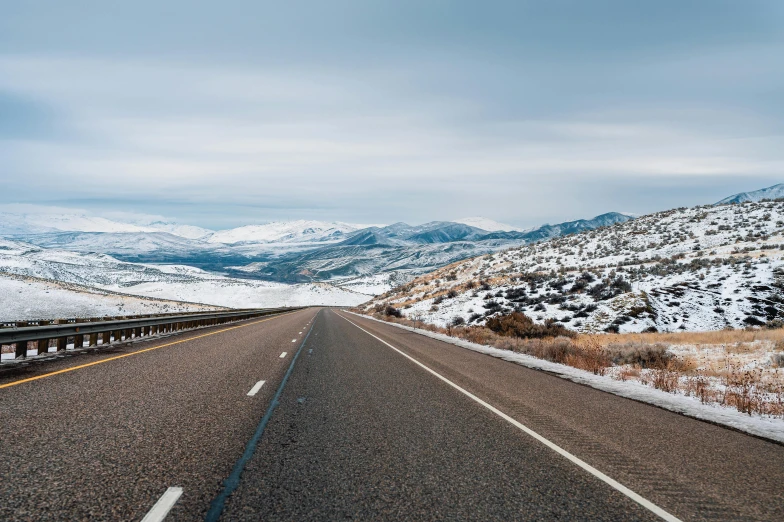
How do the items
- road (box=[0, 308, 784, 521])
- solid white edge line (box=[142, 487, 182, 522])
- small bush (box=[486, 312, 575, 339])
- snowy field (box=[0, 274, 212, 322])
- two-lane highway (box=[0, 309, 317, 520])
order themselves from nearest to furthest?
1. solid white edge line (box=[142, 487, 182, 522])
2. two-lane highway (box=[0, 309, 317, 520])
3. road (box=[0, 308, 784, 521])
4. small bush (box=[486, 312, 575, 339])
5. snowy field (box=[0, 274, 212, 322])

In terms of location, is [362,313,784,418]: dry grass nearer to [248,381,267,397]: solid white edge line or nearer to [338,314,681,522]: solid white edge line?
[338,314,681,522]: solid white edge line

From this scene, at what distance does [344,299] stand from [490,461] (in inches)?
5726

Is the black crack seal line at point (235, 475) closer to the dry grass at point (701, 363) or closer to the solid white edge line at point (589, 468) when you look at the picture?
the solid white edge line at point (589, 468)

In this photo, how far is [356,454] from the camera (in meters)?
5.52

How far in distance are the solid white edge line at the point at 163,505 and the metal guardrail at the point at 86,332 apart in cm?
937

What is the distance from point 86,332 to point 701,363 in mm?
18468

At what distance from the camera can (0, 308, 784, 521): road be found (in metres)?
4.12

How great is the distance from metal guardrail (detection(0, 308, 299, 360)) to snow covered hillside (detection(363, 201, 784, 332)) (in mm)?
18779

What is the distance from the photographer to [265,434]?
20.3 ft

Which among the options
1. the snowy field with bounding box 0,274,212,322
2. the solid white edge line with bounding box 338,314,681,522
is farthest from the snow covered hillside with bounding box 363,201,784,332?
the snowy field with bounding box 0,274,212,322

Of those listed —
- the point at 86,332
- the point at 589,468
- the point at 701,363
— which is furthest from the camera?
the point at 86,332

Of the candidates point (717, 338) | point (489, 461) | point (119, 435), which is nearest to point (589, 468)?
point (489, 461)

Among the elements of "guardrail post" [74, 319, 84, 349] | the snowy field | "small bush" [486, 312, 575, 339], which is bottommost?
the snowy field

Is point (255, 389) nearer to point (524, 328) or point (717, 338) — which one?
point (717, 338)
